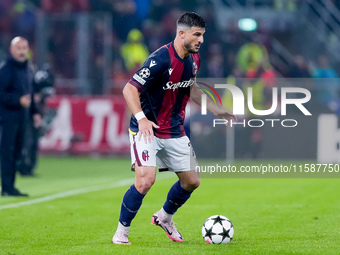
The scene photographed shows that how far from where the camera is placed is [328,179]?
14.5 metres

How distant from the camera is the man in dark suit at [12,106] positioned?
37.5 feet

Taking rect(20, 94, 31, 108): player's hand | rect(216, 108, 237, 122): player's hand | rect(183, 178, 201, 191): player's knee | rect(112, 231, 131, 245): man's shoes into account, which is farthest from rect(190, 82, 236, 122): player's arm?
rect(20, 94, 31, 108): player's hand

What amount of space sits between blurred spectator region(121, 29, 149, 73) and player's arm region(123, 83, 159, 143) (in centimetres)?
1400

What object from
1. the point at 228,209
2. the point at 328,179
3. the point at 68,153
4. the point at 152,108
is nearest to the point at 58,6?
the point at 68,153

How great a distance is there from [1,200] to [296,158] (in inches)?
318

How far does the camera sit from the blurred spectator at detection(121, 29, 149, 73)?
21203 millimetres

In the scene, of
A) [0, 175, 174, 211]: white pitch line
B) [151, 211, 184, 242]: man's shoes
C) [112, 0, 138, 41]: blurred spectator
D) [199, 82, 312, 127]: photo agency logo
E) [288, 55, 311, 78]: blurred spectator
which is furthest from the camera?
[112, 0, 138, 41]: blurred spectator

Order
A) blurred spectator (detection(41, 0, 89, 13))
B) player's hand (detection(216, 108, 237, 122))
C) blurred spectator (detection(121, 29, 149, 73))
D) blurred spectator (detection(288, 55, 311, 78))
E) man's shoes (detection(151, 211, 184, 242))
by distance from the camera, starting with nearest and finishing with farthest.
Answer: man's shoes (detection(151, 211, 184, 242)) → player's hand (detection(216, 108, 237, 122)) → blurred spectator (detection(288, 55, 311, 78)) → blurred spectator (detection(121, 29, 149, 73)) → blurred spectator (detection(41, 0, 89, 13))

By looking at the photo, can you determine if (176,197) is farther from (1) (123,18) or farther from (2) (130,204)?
(1) (123,18)

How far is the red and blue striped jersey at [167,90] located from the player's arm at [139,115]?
0.37ft

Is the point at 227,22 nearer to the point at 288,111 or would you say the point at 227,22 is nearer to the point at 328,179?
the point at 288,111

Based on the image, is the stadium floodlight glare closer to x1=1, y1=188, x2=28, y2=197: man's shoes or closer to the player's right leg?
x1=1, y1=188, x2=28, y2=197: man's shoes

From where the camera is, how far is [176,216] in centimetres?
963

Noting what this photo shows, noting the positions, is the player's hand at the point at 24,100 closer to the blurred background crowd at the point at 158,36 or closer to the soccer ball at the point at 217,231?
the soccer ball at the point at 217,231
